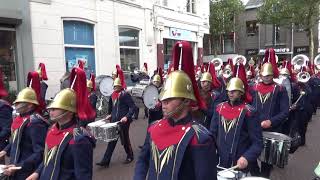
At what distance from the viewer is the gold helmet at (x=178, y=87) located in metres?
2.79

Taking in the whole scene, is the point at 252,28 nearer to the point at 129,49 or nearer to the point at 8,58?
the point at 129,49

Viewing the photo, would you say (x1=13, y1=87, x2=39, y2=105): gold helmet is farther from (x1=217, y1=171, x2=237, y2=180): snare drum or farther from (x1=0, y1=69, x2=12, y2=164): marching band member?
(x1=217, y1=171, x2=237, y2=180): snare drum

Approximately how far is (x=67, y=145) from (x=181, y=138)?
1.21m

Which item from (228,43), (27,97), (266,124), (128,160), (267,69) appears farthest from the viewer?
(228,43)

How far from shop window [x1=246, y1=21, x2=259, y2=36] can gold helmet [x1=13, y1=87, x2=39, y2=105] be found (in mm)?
46149

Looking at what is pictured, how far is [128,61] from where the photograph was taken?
74.2 feet

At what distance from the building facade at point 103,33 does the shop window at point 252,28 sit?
21080 mm

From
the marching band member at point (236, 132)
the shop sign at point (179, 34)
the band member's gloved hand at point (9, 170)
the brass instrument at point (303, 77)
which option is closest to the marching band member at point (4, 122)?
the band member's gloved hand at point (9, 170)

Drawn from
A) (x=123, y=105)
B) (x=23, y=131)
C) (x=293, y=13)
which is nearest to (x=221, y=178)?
(x=23, y=131)

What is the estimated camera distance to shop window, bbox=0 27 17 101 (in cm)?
1500

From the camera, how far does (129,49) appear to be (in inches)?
892

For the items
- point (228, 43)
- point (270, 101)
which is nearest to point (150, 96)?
point (270, 101)

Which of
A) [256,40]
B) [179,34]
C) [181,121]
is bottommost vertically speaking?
[181,121]

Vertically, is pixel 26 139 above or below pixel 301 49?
below
